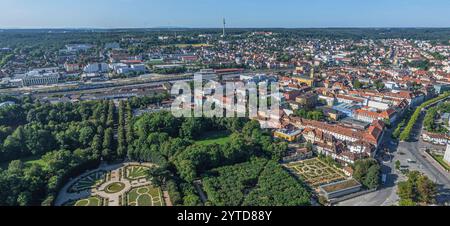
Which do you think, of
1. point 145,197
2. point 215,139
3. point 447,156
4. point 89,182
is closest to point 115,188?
point 89,182

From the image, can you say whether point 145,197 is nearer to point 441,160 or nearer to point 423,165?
point 423,165

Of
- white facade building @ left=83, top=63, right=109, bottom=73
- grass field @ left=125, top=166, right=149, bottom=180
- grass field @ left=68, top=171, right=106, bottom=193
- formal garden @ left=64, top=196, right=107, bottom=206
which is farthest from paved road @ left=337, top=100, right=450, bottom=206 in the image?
white facade building @ left=83, top=63, right=109, bottom=73

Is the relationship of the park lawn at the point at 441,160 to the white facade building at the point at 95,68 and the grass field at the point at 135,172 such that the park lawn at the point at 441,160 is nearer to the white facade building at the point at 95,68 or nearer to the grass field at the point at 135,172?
the grass field at the point at 135,172

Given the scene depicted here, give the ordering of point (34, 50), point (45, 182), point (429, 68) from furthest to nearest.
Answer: point (34, 50), point (429, 68), point (45, 182)

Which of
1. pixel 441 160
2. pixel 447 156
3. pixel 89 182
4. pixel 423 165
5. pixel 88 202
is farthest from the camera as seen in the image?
pixel 441 160

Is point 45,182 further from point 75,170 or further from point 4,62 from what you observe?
point 4,62

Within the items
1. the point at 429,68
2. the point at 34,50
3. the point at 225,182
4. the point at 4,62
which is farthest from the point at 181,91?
the point at 34,50
